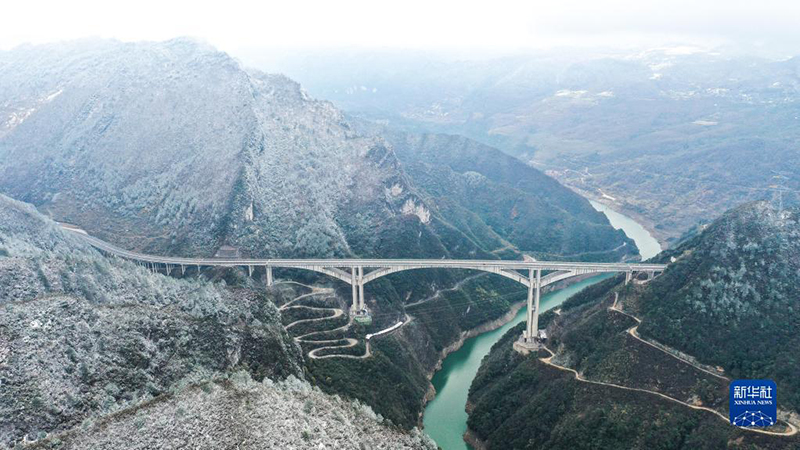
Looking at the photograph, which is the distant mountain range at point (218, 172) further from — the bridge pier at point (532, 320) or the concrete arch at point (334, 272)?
the bridge pier at point (532, 320)

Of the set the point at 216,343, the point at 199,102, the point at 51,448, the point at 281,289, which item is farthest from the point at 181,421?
the point at 199,102

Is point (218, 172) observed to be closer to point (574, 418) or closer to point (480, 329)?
point (480, 329)

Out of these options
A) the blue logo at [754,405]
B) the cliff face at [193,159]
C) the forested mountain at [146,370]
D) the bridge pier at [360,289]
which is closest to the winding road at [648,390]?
the blue logo at [754,405]

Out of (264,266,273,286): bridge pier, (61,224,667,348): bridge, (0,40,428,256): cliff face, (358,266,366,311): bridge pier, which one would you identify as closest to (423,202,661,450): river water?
(61,224,667,348): bridge

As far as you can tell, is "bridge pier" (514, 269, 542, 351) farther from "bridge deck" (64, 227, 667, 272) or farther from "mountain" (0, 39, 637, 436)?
"mountain" (0, 39, 637, 436)

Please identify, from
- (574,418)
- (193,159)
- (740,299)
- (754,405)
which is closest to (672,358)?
(754,405)

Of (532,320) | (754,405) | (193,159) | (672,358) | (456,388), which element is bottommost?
(456,388)
